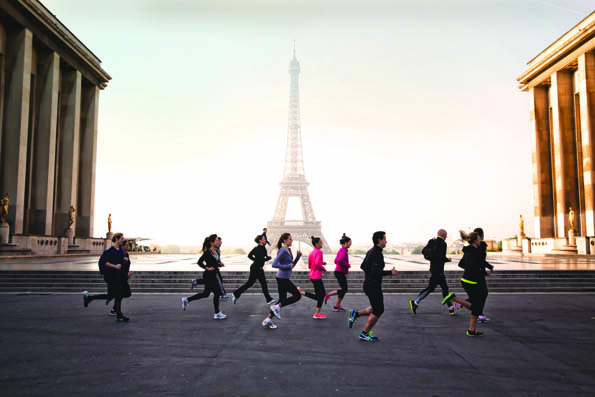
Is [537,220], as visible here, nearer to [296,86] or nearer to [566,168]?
[566,168]

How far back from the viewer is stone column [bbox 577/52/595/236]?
1275 inches

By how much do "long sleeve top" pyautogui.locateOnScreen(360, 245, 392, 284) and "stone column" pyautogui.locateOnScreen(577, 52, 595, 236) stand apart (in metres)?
31.3

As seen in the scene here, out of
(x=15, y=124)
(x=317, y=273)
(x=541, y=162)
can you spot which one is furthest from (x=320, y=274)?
(x=541, y=162)

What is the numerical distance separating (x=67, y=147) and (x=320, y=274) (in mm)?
35430

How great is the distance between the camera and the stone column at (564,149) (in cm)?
3653

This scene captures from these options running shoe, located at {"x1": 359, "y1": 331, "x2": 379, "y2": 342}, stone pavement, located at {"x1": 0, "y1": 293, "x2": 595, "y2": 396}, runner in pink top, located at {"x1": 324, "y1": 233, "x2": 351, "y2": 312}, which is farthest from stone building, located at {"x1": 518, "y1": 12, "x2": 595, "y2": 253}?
running shoe, located at {"x1": 359, "y1": 331, "x2": 379, "y2": 342}

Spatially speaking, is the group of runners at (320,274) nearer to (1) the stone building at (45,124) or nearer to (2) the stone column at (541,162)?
(1) the stone building at (45,124)

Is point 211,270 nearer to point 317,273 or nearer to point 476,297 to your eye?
point 317,273

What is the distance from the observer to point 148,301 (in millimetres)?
12281

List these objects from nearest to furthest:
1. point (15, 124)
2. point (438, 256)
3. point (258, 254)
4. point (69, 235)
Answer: point (438, 256) < point (258, 254) < point (15, 124) < point (69, 235)

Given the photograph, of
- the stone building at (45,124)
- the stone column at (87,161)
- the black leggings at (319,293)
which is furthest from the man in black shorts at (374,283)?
the stone column at (87,161)

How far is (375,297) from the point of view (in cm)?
739

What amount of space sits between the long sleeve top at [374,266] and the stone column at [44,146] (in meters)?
32.6

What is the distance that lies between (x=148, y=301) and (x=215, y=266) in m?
3.59
